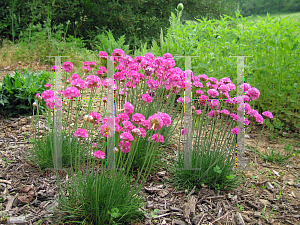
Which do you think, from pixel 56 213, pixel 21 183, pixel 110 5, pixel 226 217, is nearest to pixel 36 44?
pixel 110 5

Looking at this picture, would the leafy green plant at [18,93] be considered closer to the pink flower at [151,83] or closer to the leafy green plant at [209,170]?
the pink flower at [151,83]

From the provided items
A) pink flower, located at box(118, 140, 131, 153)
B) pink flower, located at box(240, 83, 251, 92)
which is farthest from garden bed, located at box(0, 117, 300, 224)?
pink flower, located at box(240, 83, 251, 92)

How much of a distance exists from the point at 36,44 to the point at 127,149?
484cm

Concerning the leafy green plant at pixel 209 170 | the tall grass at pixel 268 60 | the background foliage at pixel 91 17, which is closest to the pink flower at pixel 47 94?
the leafy green plant at pixel 209 170

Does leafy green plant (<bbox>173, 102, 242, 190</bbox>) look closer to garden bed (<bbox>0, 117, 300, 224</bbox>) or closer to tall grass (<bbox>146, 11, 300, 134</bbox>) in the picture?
garden bed (<bbox>0, 117, 300, 224</bbox>)

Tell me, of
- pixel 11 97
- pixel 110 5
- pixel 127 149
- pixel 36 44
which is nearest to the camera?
pixel 127 149

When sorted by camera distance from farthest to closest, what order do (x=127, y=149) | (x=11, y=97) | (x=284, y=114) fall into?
(x=284, y=114) → (x=11, y=97) → (x=127, y=149)

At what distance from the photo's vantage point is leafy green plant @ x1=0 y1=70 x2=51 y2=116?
2.96 meters

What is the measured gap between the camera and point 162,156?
2.39 meters

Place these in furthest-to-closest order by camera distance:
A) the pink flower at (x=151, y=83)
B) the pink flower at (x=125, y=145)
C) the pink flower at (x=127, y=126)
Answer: the pink flower at (x=151, y=83) → the pink flower at (x=125, y=145) → the pink flower at (x=127, y=126)

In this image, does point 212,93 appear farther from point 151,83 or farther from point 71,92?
point 71,92

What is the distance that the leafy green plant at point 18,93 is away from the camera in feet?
9.73

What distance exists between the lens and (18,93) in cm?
302

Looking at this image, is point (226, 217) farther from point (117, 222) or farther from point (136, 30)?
point (136, 30)
